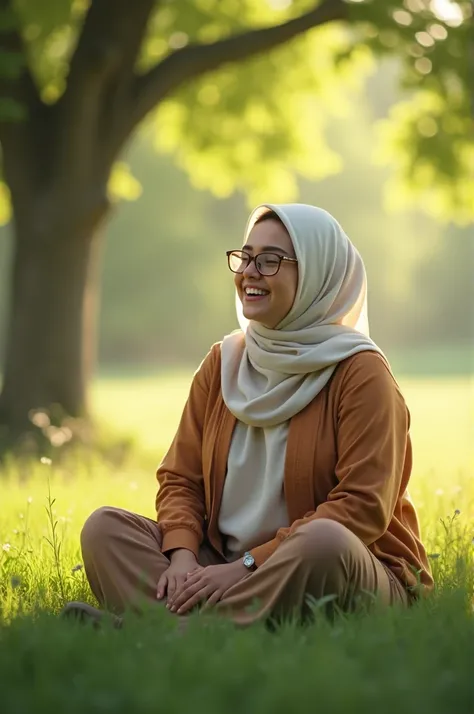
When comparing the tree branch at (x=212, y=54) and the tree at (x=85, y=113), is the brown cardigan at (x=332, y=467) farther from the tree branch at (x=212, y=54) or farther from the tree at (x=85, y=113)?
the tree branch at (x=212, y=54)

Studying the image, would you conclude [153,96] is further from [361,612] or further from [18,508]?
[361,612]

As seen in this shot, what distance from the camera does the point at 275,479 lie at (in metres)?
3.96

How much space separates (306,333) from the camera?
4.07 metres

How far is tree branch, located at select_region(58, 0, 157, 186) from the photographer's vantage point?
10217 mm

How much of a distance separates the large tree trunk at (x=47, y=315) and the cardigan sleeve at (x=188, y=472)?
250 inches

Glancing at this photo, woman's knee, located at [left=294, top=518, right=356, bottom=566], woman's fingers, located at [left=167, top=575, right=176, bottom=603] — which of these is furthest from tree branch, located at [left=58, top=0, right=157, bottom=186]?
woman's knee, located at [left=294, top=518, right=356, bottom=566]

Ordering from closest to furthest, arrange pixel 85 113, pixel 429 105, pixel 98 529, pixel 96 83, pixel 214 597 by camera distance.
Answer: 1. pixel 214 597
2. pixel 98 529
3. pixel 96 83
4. pixel 85 113
5. pixel 429 105

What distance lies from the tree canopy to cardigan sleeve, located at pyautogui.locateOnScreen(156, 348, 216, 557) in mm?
5038

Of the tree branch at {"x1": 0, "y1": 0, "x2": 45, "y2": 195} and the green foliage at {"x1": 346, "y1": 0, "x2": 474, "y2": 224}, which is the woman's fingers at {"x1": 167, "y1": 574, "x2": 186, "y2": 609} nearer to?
the green foliage at {"x1": 346, "y1": 0, "x2": 474, "y2": 224}

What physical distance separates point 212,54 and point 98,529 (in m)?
7.13

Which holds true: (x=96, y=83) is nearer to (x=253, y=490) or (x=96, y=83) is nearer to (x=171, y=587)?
(x=253, y=490)

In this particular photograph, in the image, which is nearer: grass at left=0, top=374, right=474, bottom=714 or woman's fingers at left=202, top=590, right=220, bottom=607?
grass at left=0, top=374, right=474, bottom=714

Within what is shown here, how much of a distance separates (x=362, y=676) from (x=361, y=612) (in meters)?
0.75

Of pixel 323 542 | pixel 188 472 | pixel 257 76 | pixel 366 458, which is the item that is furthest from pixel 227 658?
pixel 257 76
